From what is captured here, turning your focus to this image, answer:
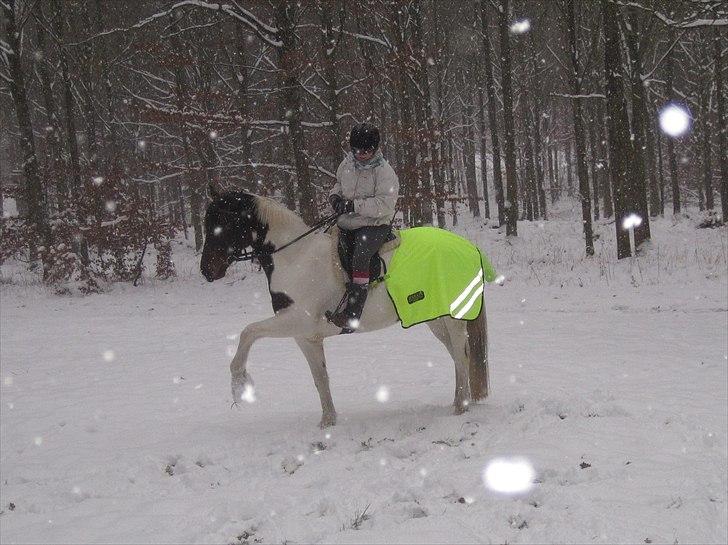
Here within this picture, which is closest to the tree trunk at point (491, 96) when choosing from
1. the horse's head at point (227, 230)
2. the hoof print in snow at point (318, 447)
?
the horse's head at point (227, 230)

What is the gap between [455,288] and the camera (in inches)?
202

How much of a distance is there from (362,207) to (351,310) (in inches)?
40.7

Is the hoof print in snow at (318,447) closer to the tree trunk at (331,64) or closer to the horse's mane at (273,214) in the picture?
the horse's mane at (273,214)

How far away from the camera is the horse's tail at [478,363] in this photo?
559 centimetres

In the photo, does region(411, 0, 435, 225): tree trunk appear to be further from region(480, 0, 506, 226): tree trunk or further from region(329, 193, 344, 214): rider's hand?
region(329, 193, 344, 214): rider's hand

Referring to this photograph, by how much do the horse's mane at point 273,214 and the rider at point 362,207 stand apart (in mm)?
490

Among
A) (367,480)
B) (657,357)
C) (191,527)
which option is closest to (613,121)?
(657,357)


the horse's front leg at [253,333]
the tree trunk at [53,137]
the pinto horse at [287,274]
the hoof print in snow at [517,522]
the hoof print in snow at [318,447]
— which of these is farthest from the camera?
the tree trunk at [53,137]

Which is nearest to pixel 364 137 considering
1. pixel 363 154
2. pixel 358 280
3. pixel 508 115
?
pixel 363 154

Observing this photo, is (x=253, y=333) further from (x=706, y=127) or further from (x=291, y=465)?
(x=706, y=127)

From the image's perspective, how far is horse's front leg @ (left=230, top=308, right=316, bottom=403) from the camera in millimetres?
4844

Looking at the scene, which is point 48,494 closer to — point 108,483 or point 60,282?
point 108,483

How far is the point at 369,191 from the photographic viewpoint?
5.27m

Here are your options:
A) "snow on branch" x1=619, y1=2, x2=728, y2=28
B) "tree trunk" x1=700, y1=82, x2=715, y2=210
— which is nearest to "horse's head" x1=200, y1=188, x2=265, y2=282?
"snow on branch" x1=619, y1=2, x2=728, y2=28
